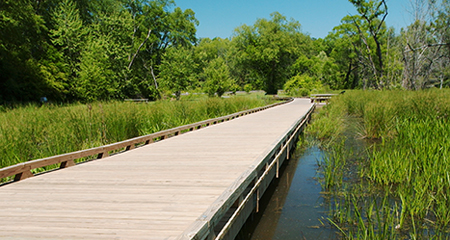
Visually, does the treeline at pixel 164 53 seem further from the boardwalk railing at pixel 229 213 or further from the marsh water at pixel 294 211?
the boardwalk railing at pixel 229 213

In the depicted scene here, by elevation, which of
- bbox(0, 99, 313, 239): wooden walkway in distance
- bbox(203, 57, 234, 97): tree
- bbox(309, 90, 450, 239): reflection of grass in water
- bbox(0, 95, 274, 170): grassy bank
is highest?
bbox(203, 57, 234, 97): tree

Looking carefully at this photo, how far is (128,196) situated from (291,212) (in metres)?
2.40

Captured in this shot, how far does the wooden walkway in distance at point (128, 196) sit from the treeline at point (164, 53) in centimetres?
A: 1464

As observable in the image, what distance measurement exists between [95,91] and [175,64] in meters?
12.1

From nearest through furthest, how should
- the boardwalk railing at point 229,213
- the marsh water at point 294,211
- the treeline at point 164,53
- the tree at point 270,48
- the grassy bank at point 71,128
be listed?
the boardwalk railing at point 229,213 < the marsh water at point 294,211 < the grassy bank at point 71,128 < the treeline at point 164,53 < the tree at point 270,48

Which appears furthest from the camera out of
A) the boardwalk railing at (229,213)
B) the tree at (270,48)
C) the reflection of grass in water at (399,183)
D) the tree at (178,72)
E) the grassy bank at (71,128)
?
the tree at (270,48)

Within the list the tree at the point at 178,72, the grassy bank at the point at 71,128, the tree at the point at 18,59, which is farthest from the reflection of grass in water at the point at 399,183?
the tree at the point at 178,72

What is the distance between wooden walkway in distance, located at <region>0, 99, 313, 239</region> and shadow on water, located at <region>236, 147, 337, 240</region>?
2.58ft

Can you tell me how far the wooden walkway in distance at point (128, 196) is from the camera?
216cm

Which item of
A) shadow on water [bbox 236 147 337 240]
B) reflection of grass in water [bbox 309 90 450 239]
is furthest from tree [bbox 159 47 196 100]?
shadow on water [bbox 236 147 337 240]

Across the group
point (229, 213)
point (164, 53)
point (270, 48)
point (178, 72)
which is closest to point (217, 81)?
point (178, 72)

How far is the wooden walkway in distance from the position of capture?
216 centimetres

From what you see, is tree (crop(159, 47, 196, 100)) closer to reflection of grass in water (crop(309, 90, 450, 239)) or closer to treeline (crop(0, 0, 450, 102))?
treeline (crop(0, 0, 450, 102))

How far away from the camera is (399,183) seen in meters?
4.75
